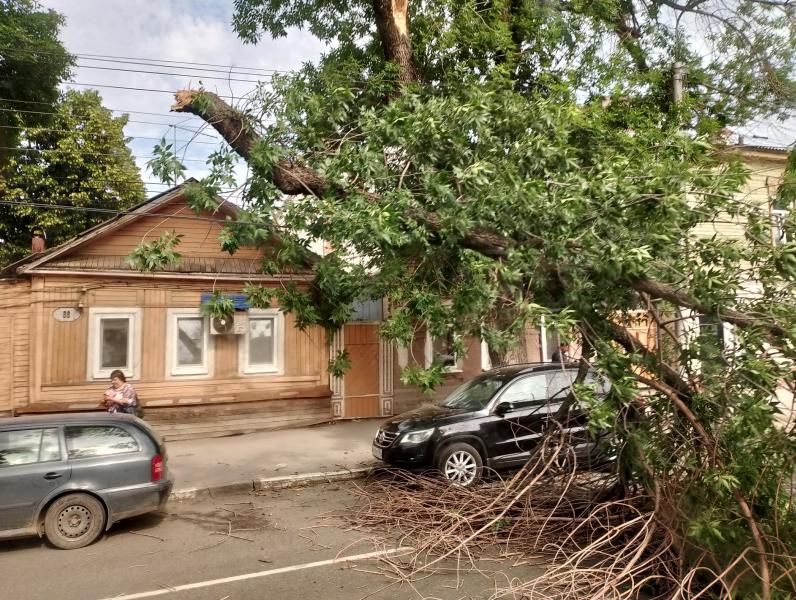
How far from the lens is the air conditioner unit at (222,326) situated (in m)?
12.6

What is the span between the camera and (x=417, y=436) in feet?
26.8

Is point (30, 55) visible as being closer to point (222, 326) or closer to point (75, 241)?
point (75, 241)

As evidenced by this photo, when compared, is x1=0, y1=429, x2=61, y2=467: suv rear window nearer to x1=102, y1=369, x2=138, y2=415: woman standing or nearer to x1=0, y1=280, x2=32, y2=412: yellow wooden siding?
x1=102, y1=369, x2=138, y2=415: woman standing

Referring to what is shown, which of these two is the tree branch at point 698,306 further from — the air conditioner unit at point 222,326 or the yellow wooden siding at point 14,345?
the yellow wooden siding at point 14,345

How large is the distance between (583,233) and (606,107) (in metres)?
7.53

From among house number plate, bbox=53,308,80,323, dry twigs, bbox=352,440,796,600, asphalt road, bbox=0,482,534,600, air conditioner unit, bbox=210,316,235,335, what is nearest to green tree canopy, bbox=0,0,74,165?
house number plate, bbox=53,308,80,323

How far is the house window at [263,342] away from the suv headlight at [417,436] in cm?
586

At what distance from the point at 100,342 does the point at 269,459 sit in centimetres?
442

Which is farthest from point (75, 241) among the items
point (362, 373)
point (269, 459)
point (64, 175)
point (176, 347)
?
point (64, 175)

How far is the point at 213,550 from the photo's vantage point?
20.2ft

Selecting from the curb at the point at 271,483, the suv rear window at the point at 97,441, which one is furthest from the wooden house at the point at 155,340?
the suv rear window at the point at 97,441

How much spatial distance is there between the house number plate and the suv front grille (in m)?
6.88

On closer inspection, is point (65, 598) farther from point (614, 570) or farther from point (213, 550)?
point (614, 570)

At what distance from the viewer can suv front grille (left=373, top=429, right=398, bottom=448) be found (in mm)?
8331
